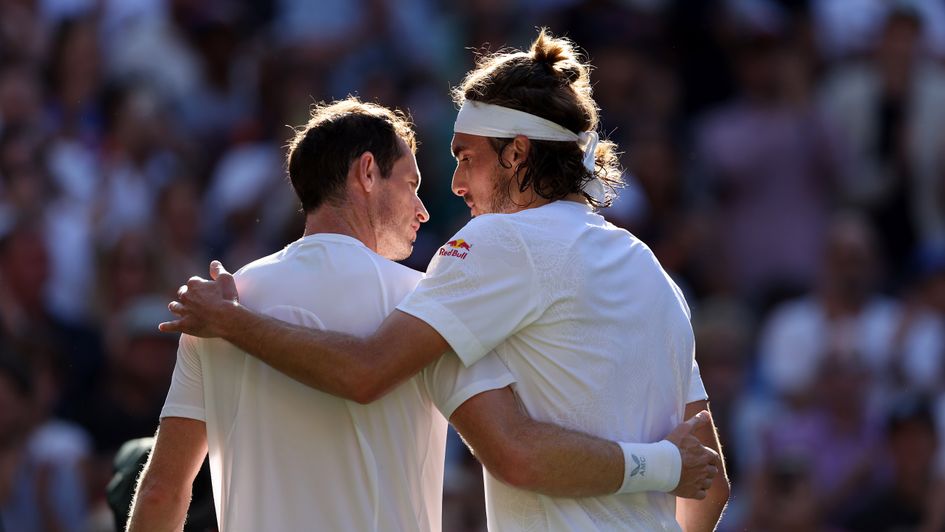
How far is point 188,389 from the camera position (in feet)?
12.5

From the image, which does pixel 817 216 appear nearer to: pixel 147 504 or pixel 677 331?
pixel 677 331

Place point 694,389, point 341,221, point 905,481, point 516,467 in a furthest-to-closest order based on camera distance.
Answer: point 905,481 → point 694,389 → point 341,221 → point 516,467

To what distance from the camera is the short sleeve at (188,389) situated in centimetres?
382

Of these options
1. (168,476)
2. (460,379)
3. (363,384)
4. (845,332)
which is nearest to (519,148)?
(460,379)

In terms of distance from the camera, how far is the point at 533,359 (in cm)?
374

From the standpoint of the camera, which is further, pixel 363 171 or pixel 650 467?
pixel 363 171

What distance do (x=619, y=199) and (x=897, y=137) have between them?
1.91 m

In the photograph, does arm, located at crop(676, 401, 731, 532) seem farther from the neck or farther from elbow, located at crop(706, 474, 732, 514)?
the neck

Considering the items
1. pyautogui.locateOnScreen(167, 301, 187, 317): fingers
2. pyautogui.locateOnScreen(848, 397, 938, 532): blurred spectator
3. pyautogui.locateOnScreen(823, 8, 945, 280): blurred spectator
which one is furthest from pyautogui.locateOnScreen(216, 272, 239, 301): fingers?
pyautogui.locateOnScreen(823, 8, 945, 280): blurred spectator

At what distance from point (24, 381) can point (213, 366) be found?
4.46 m

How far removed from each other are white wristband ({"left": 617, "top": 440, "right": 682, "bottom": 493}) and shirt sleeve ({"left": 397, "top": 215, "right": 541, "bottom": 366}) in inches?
16.2

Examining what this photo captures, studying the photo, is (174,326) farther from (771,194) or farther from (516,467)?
(771,194)

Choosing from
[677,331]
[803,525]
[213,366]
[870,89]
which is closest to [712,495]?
[677,331]

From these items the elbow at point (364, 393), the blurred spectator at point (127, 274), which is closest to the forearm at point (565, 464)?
the elbow at point (364, 393)
